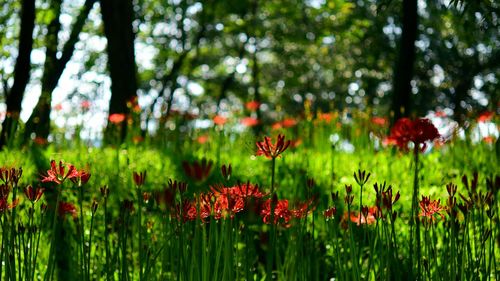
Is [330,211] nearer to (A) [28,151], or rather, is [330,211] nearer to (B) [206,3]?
(A) [28,151]

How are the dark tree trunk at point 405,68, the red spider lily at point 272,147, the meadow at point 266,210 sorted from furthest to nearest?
1. the dark tree trunk at point 405,68
2. the meadow at point 266,210
3. the red spider lily at point 272,147

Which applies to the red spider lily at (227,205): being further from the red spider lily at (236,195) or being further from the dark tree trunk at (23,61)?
the dark tree trunk at (23,61)

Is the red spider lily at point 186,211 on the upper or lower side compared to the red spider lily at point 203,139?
lower

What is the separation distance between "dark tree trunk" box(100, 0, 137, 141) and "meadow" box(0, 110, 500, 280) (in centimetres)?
182

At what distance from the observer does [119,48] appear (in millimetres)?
8523

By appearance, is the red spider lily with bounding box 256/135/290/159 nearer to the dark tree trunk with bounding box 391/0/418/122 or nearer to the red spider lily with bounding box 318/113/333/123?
the red spider lily with bounding box 318/113/333/123

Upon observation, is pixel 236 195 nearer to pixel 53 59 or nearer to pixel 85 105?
pixel 85 105

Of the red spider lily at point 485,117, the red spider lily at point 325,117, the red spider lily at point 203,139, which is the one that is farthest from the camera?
the red spider lily at point 325,117

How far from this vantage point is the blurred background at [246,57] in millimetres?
7742

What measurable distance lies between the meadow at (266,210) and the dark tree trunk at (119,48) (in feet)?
5.97

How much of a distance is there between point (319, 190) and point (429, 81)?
2324 centimetres

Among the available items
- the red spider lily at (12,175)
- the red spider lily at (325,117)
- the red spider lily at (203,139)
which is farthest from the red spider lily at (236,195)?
the red spider lily at (325,117)

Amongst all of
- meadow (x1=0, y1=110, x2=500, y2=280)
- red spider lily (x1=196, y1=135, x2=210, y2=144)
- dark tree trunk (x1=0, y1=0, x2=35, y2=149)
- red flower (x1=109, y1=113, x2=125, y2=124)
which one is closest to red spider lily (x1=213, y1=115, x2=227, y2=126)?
meadow (x1=0, y1=110, x2=500, y2=280)

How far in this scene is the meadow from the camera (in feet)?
6.15
